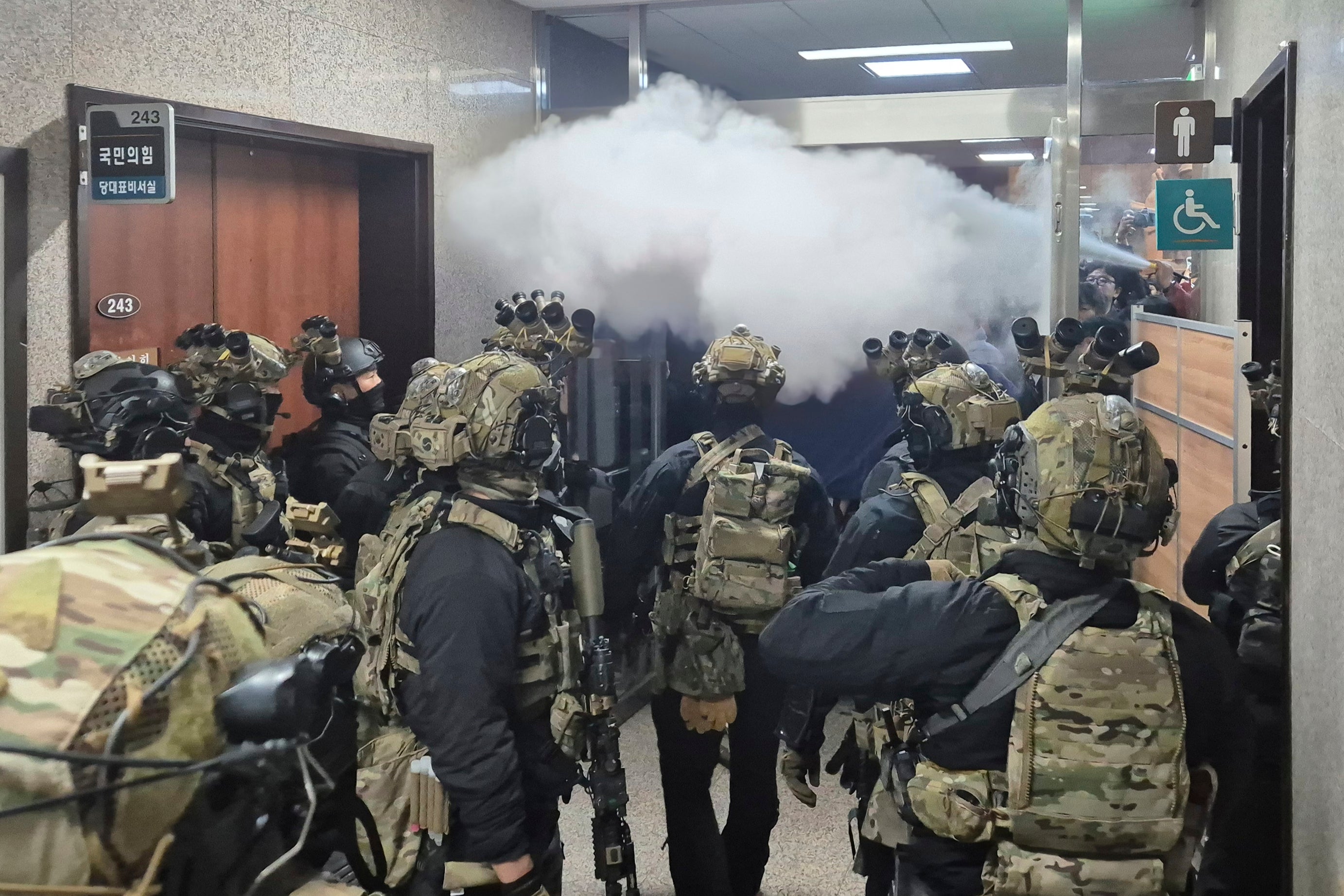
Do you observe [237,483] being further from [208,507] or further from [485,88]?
[485,88]

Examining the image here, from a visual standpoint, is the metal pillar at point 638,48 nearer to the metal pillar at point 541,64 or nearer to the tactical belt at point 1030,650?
the metal pillar at point 541,64

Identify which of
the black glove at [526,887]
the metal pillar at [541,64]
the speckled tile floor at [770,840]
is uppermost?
the metal pillar at [541,64]

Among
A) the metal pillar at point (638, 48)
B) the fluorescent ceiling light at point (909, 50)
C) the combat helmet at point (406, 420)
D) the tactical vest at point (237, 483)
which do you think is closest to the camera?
the combat helmet at point (406, 420)

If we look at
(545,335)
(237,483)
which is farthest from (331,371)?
(237,483)

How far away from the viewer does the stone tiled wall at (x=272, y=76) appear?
3727 mm

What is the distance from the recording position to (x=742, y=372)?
4324 millimetres

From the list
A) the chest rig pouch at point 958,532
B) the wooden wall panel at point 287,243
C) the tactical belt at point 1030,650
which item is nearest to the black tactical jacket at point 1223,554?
the chest rig pouch at point 958,532

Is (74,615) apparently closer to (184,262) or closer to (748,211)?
(184,262)

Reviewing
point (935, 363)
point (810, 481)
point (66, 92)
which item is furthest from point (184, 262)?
point (935, 363)

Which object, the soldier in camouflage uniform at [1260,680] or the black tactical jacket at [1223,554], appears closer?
the soldier in camouflage uniform at [1260,680]

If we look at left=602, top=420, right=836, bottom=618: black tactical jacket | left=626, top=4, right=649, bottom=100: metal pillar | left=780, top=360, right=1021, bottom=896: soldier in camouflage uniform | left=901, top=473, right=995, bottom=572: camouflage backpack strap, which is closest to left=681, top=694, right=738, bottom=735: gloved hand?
left=780, top=360, right=1021, bottom=896: soldier in camouflage uniform

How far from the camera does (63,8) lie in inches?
148

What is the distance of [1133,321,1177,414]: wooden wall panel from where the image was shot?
5.03 meters

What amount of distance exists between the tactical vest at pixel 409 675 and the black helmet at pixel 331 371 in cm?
222
